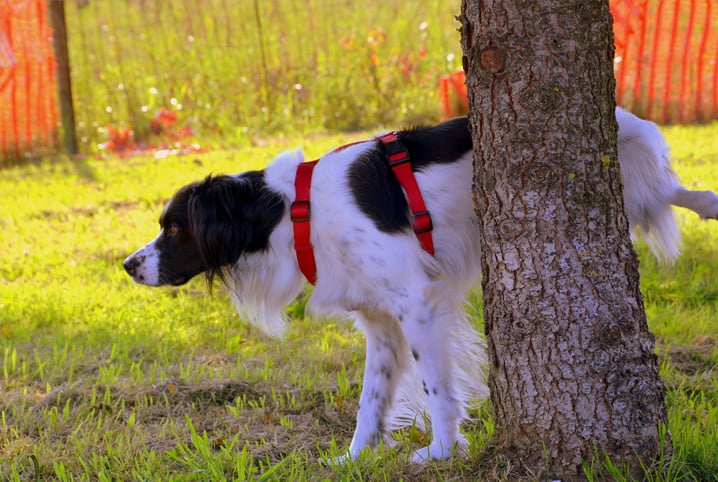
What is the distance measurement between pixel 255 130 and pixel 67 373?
6477 mm

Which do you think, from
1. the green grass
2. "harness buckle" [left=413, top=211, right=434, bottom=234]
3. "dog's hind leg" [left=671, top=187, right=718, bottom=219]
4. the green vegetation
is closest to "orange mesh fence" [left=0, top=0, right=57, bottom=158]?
the green vegetation

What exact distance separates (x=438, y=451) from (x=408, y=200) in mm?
907

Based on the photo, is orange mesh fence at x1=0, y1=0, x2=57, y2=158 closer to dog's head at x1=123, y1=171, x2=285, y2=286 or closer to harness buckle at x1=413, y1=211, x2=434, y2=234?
dog's head at x1=123, y1=171, x2=285, y2=286

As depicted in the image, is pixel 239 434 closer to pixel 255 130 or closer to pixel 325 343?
pixel 325 343

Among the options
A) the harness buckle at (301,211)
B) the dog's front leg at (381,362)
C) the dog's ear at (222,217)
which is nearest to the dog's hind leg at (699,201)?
the dog's front leg at (381,362)

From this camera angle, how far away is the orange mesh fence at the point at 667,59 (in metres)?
9.04

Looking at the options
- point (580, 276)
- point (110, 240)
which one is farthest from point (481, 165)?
point (110, 240)

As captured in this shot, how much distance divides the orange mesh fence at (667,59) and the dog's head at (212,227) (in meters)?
6.22

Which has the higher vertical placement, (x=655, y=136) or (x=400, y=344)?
(x=655, y=136)

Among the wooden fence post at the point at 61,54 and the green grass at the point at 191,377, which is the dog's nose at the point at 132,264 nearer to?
the green grass at the point at 191,377

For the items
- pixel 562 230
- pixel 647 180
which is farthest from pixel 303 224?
pixel 647 180

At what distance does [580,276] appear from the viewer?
7.93 ft

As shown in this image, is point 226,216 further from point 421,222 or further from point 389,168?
point 421,222

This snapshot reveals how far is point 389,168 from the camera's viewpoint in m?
3.16
